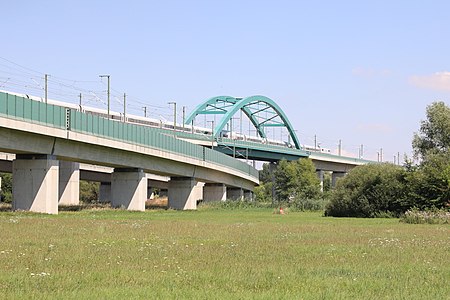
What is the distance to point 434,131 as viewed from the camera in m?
93.5

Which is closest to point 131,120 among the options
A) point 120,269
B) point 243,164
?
point 243,164

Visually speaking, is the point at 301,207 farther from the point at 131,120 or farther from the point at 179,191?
the point at 131,120

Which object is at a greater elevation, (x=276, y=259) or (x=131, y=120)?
(x=131, y=120)

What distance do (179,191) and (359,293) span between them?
75.8m

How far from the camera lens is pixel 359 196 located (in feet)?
208

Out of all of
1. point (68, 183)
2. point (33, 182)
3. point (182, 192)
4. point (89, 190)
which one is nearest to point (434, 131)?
point (182, 192)

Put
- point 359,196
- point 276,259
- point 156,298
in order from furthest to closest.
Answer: point 359,196 → point 276,259 → point 156,298

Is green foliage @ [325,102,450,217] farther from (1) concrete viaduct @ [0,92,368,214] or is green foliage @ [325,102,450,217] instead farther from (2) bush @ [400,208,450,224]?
(1) concrete viaduct @ [0,92,368,214]

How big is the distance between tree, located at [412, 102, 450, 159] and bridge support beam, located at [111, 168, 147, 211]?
110ft

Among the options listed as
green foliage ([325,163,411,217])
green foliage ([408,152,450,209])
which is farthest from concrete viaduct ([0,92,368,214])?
green foliage ([408,152,450,209])

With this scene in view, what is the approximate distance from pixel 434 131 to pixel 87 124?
1845 inches

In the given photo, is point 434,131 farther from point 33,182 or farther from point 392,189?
point 33,182

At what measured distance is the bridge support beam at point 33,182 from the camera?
5544cm

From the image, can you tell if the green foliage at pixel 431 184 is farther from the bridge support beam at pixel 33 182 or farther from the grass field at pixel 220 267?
the grass field at pixel 220 267
